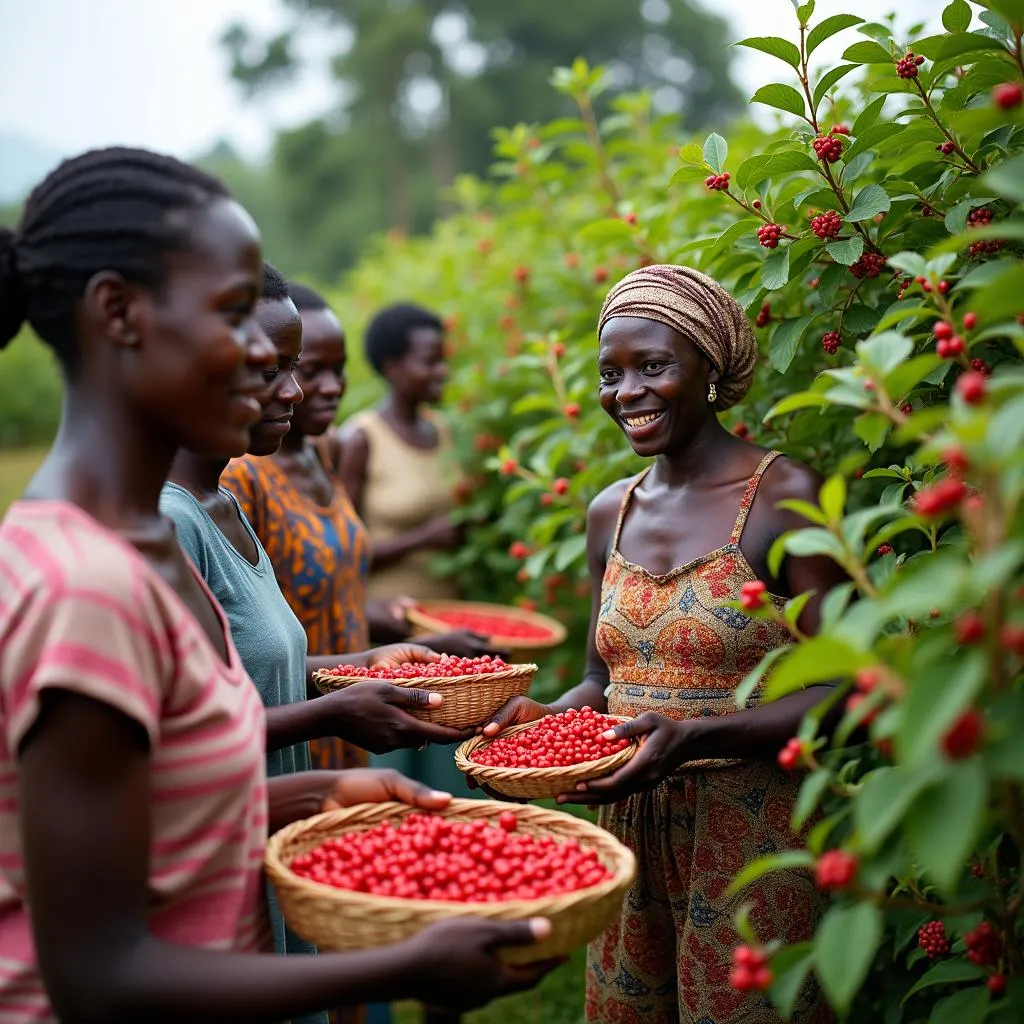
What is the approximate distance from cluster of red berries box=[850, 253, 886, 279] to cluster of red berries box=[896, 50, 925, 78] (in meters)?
0.42

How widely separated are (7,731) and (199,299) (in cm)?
64

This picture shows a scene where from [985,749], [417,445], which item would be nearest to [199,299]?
[985,749]

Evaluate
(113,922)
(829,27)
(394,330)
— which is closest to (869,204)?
(829,27)

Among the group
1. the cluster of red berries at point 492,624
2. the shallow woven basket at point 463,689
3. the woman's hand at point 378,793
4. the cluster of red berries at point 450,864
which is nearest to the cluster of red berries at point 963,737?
the cluster of red berries at point 450,864

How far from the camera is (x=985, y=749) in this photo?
1261 millimetres

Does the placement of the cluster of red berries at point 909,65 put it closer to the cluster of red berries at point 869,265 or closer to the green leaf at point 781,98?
the green leaf at point 781,98

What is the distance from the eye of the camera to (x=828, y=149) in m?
2.61

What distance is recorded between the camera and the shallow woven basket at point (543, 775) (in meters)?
2.28

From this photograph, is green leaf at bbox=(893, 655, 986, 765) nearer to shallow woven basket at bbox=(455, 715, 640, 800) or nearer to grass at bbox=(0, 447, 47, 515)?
shallow woven basket at bbox=(455, 715, 640, 800)

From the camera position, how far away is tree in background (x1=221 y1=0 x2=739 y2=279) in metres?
28.0

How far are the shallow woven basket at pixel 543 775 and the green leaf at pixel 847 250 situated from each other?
4.11ft

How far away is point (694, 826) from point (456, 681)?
2.26 feet

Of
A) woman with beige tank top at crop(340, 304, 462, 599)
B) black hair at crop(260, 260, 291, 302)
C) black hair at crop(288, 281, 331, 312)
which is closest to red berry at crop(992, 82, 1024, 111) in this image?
black hair at crop(260, 260, 291, 302)

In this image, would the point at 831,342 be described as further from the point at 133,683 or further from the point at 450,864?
the point at 133,683
